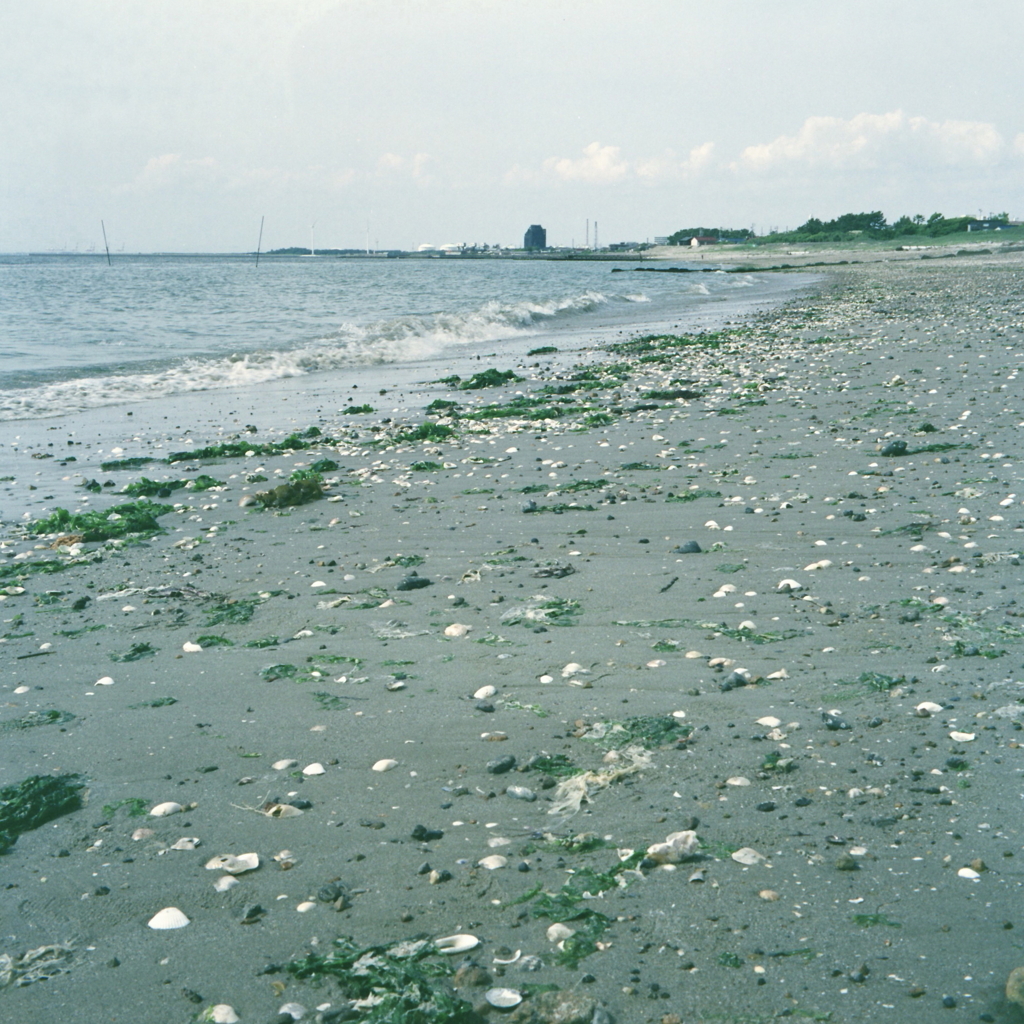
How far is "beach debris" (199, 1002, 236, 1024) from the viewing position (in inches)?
114

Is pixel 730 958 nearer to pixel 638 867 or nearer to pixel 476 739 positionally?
pixel 638 867

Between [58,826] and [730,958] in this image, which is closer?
[730,958]

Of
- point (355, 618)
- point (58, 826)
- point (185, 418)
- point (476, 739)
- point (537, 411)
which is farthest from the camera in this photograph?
point (185, 418)

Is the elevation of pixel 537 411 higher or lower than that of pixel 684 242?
lower

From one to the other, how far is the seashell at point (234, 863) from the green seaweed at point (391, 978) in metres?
0.64

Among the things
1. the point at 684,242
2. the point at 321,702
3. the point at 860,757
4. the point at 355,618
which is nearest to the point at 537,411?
the point at 355,618

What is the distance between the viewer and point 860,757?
4.23 meters

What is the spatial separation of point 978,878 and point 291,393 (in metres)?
18.3

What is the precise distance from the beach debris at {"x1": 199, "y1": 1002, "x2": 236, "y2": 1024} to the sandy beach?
16mm

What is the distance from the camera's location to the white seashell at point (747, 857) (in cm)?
354

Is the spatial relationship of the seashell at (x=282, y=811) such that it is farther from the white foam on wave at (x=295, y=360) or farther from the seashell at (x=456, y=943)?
the white foam on wave at (x=295, y=360)

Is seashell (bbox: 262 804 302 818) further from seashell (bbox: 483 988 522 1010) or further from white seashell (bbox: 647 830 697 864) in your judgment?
white seashell (bbox: 647 830 697 864)

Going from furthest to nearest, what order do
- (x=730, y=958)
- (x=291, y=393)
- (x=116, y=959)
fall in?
(x=291, y=393) < (x=116, y=959) < (x=730, y=958)

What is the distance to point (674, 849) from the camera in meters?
3.62
